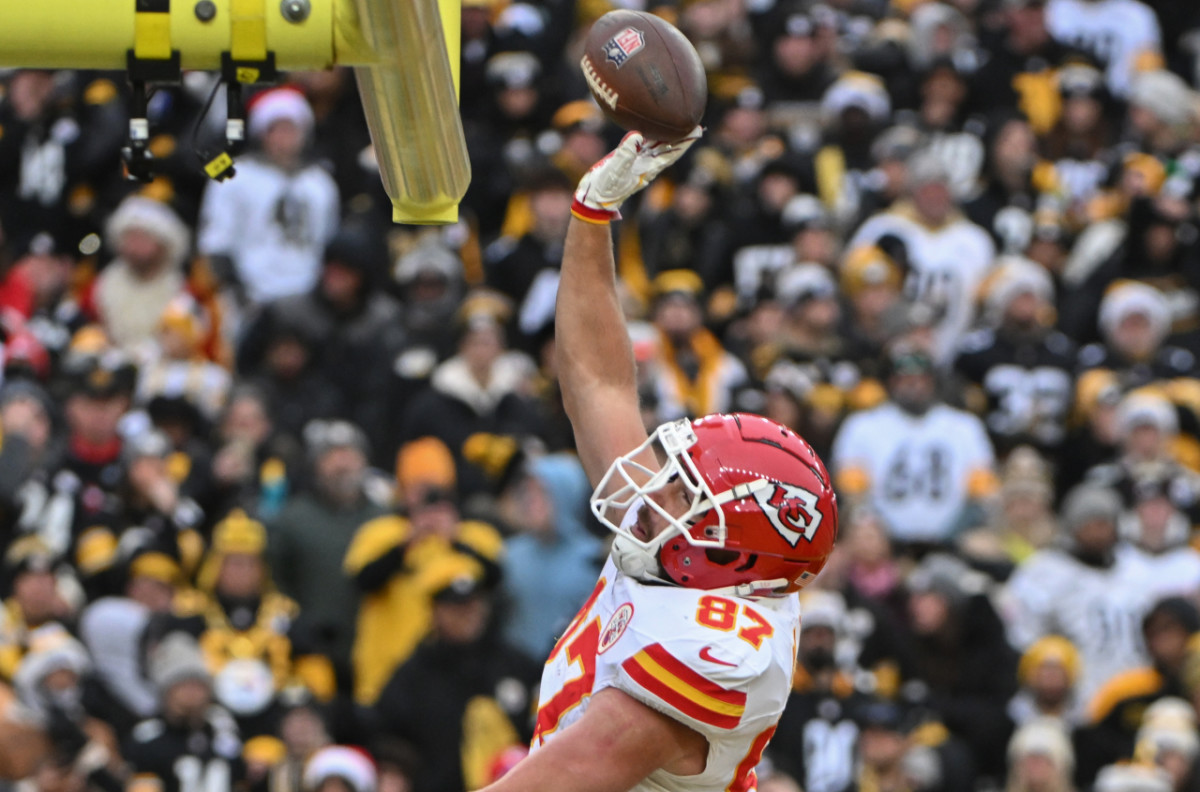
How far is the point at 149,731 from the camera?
7734 millimetres

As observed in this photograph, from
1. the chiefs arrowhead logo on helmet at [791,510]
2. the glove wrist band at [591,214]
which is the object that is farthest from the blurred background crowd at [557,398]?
the chiefs arrowhead logo on helmet at [791,510]

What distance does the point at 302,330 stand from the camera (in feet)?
32.9

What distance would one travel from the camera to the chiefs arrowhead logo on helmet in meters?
3.60

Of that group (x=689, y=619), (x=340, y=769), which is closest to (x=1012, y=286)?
(x=340, y=769)

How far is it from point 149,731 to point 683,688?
15.5 ft

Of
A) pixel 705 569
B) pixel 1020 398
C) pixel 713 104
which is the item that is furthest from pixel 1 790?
pixel 713 104

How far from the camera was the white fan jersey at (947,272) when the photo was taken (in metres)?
11.2

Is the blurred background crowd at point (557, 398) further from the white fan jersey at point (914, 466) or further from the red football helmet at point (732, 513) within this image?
the red football helmet at point (732, 513)

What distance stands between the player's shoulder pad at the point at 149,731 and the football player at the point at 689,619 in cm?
424

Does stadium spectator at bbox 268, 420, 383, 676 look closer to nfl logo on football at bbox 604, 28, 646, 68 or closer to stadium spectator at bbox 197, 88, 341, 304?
stadium spectator at bbox 197, 88, 341, 304

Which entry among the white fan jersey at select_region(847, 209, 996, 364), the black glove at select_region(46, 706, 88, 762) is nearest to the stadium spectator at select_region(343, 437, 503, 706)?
the black glove at select_region(46, 706, 88, 762)

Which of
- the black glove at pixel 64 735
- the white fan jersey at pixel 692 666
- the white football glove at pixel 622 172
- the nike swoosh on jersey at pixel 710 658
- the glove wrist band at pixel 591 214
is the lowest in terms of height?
the black glove at pixel 64 735

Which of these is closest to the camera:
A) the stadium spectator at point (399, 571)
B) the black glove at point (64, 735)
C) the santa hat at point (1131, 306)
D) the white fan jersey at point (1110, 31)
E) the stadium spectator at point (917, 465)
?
the black glove at point (64, 735)

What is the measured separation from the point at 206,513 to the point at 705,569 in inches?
222
